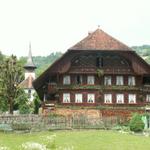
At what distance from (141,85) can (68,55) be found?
9.46 m

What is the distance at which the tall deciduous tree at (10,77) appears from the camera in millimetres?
63031

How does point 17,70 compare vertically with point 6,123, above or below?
above

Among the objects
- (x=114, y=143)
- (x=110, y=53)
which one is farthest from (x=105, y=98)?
(x=114, y=143)

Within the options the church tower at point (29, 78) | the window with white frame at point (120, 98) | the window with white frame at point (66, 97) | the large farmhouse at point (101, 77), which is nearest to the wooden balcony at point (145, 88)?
the large farmhouse at point (101, 77)

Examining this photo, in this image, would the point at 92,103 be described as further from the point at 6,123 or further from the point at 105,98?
the point at 6,123

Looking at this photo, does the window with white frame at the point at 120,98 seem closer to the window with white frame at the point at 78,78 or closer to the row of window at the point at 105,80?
the row of window at the point at 105,80

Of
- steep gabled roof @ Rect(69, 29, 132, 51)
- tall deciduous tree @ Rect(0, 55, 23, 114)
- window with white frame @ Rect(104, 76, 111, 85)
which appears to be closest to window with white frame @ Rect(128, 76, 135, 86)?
window with white frame @ Rect(104, 76, 111, 85)

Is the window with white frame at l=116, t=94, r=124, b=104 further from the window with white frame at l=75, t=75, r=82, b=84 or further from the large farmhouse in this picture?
the window with white frame at l=75, t=75, r=82, b=84

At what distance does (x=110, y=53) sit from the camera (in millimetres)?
59094

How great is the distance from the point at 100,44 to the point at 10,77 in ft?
41.6

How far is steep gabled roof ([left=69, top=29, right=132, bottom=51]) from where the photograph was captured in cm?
5766

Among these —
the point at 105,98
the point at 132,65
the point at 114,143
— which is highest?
the point at 132,65

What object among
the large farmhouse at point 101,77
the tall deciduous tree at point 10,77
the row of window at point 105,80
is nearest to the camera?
the large farmhouse at point 101,77

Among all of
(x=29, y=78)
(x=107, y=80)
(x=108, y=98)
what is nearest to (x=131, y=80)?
(x=107, y=80)
